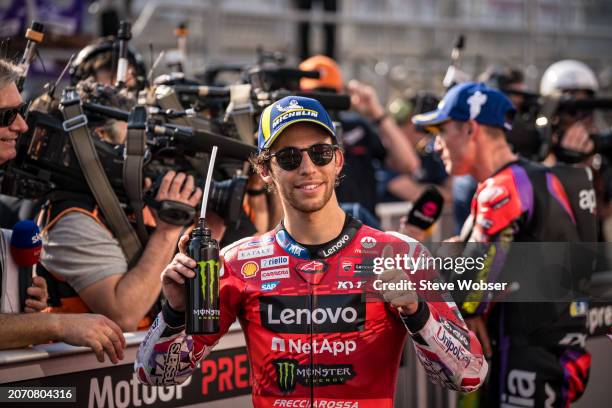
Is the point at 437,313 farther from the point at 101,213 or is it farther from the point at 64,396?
the point at 101,213

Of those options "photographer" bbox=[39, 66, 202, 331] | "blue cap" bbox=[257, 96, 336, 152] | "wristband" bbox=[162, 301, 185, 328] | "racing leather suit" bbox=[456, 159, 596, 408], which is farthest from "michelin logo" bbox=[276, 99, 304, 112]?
"racing leather suit" bbox=[456, 159, 596, 408]

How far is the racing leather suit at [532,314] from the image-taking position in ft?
14.5

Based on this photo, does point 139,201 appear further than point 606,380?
No

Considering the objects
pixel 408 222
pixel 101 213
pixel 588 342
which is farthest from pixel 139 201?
pixel 588 342

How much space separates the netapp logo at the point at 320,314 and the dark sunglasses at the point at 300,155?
44 cm

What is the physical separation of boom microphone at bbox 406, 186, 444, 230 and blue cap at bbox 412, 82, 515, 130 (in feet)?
1.55

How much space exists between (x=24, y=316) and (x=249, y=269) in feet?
3.09

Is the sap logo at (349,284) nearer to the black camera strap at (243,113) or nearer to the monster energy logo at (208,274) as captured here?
the monster energy logo at (208,274)

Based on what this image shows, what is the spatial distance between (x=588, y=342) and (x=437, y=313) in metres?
2.37

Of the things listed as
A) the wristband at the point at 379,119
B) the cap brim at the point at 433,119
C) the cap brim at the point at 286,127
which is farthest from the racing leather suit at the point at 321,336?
the wristband at the point at 379,119

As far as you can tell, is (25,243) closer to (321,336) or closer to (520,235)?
(321,336)

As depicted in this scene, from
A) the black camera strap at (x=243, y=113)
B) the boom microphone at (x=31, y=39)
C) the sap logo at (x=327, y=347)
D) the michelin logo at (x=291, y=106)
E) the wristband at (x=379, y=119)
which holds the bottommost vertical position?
the sap logo at (x=327, y=347)

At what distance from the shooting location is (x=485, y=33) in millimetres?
10977

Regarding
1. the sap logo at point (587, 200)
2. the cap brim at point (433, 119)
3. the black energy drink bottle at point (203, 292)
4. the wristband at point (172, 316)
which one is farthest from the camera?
the cap brim at point (433, 119)
